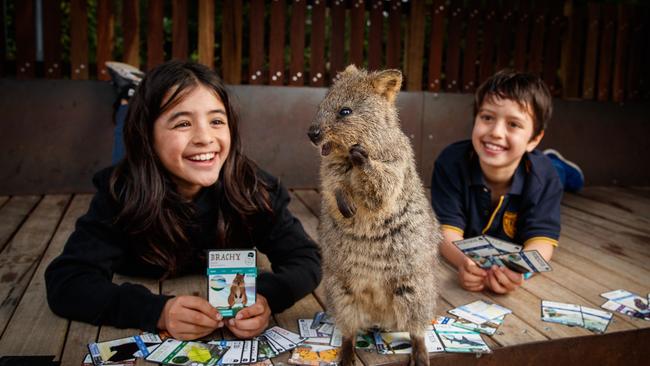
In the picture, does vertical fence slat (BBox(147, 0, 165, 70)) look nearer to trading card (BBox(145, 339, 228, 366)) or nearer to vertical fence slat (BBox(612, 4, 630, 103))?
trading card (BBox(145, 339, 228, 366))

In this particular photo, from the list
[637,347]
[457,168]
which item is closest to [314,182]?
[457,168]

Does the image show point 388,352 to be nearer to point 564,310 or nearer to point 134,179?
point 564,310

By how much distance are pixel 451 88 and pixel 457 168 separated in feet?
7.12

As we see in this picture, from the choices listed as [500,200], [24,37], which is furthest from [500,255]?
[24,37]

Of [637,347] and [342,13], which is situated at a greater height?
[342,13]

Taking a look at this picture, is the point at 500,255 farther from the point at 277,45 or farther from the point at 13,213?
the point at 13,213

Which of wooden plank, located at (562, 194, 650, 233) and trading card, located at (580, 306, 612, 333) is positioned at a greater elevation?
wooden plank, located at (562, 194, 650, 233)

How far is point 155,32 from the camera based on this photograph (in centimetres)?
426

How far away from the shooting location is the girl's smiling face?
2131mm

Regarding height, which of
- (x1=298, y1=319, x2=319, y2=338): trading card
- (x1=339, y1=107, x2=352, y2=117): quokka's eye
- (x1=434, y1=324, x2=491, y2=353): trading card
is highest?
(x1=339, y1=107, x2=352, y2=117): quokka's eye

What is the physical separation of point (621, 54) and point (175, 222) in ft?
16.3

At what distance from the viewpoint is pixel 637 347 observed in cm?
216

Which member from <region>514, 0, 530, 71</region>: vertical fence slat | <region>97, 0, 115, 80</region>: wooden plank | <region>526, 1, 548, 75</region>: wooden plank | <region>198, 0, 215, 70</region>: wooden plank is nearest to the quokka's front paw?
<region>198, 0, 215, 70</region>: wooden plank

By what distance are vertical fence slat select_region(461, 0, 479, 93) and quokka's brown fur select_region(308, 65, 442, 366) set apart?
3.37 m
